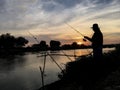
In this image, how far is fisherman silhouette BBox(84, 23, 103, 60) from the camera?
10355 mm

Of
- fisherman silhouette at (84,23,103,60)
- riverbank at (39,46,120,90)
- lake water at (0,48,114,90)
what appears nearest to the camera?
fisherman silhouette at (84,23,103,60)

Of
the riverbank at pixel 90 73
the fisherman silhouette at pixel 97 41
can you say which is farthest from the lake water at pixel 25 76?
the fisherman silhouette at pixel 97 41

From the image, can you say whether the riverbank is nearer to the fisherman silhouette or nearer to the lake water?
the fisherman silhouette

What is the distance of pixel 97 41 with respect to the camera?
34.5 ft

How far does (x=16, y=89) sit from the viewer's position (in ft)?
81.8

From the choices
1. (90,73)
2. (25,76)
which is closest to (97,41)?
(90,73)

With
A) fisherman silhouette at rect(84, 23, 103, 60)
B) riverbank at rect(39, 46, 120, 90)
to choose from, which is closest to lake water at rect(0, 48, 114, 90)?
riverbank at rect(39, 46, 120, 90)

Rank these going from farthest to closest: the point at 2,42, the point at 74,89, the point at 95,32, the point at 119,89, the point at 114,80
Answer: the point at 2,42 < the point at 74,89 < the point at 114,80 < the point at 95,32 < the point at 119,89

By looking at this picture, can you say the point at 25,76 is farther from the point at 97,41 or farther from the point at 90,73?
the point at 97,41

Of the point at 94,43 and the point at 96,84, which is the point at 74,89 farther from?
the point at 94,43

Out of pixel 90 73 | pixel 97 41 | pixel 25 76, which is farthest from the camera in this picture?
pixel 25 76

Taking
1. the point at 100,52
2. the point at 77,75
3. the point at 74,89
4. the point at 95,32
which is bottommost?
the point at 74,89

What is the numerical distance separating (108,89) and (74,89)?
4.51m

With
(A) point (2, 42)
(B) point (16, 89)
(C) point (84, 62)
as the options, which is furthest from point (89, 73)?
(A) point (2, 42)
